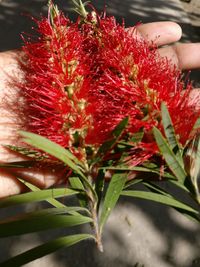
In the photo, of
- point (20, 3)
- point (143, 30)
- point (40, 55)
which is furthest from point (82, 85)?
point (20, 3)

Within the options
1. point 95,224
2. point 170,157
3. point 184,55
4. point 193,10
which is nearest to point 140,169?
point 170,157

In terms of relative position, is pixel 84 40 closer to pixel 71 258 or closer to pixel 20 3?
pixel 71 258

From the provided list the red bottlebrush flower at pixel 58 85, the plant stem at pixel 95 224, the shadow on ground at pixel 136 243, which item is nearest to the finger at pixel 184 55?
the red bottlebrush flower at pixel 58 85

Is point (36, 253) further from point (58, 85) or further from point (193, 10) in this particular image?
point (193, 10)

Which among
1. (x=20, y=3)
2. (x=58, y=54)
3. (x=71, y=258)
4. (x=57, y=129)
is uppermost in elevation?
(x=58, y=54)

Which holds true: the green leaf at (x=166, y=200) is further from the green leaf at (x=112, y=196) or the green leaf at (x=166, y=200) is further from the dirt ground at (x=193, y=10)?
the dirt ground at (x=193, y=10)
